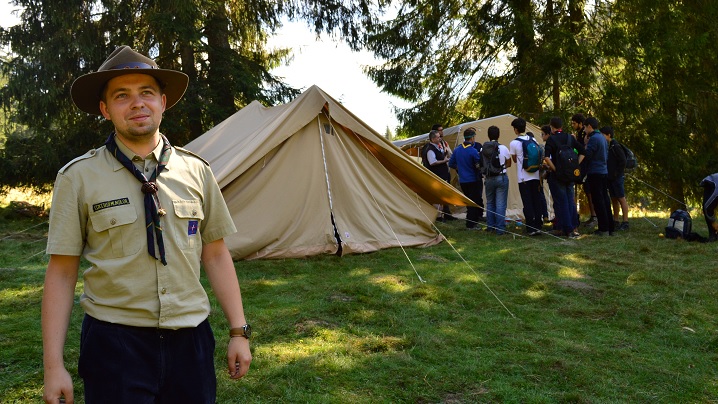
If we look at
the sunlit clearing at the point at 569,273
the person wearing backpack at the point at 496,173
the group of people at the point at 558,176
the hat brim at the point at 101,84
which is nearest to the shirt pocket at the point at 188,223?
the hat brim at the point at 101,84

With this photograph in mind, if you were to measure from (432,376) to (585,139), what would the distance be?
6.85 m

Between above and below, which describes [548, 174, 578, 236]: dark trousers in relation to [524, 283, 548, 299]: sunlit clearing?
above

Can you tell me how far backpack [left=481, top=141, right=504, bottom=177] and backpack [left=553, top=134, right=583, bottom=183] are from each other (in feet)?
3.21

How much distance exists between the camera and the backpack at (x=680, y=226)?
9.40m

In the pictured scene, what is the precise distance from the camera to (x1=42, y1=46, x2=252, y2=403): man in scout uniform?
188 cm

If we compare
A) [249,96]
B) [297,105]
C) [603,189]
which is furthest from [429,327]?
[249,96]

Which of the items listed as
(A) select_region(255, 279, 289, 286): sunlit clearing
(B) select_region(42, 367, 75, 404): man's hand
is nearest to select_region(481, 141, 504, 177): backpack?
(A) select_region(255, 279, 289, 286): sunlit clearing

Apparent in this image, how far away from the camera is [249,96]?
47.6 feet

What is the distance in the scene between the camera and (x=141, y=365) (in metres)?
1.89

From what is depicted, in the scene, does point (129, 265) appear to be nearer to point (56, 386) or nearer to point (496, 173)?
point (56, 386)

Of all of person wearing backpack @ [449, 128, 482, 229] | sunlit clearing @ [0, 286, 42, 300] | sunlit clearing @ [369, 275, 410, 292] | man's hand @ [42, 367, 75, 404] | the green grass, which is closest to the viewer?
man's hand @ [42, 367, 75, 404]

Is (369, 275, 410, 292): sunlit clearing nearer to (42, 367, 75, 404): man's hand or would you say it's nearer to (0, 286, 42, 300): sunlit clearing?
(0, 286, 42, 300): sunlit clearing

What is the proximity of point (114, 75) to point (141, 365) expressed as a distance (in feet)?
2.89

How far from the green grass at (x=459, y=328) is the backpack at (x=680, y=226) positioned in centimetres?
149
